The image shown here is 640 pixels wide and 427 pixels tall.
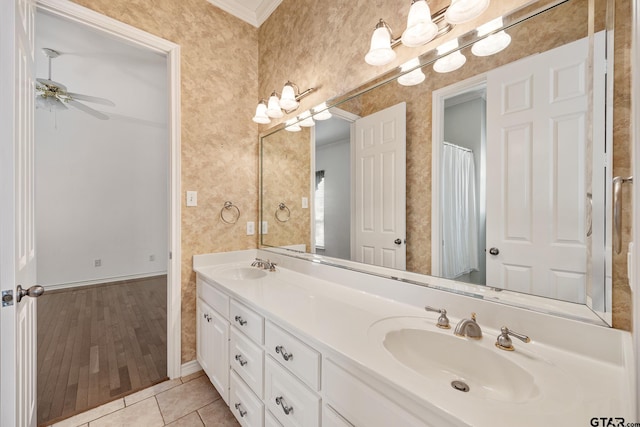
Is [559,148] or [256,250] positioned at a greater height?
[559,148]

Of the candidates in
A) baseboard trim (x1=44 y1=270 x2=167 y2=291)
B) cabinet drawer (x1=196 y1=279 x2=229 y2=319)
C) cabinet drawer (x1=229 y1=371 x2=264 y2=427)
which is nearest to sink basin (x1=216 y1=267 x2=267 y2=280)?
cabinet drawer (x1=196 y1=279 x2=229 y2=319)

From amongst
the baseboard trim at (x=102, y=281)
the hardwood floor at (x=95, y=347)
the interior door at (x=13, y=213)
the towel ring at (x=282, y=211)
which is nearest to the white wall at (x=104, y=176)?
the baseboard trim at (x=102, y=281)

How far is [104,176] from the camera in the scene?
4.32 metres

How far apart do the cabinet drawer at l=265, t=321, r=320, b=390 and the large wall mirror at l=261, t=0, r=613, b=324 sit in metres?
0.57

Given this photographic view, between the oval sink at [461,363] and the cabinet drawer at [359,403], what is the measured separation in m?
0.17

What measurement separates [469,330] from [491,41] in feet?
3.46

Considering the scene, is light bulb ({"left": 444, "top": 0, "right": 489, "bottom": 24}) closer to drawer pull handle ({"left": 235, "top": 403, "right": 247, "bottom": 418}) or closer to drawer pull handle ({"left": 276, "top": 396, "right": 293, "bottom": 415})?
drawer pull handle ({"left": 276, "top": 396, "right": 293, "bottom": 415})

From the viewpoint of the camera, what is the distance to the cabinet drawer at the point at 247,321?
1226 mm

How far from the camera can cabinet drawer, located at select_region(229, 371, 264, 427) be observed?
1.24 meters

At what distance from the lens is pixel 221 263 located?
213cm

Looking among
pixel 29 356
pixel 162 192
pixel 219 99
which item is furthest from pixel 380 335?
pixel 162 192

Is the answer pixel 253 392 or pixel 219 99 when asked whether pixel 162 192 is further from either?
pixel 253 392

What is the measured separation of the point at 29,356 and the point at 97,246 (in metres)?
3.82

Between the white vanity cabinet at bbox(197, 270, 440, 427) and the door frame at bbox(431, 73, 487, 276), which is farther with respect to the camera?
the door frame at bbox(431, 73, 487, 276)
